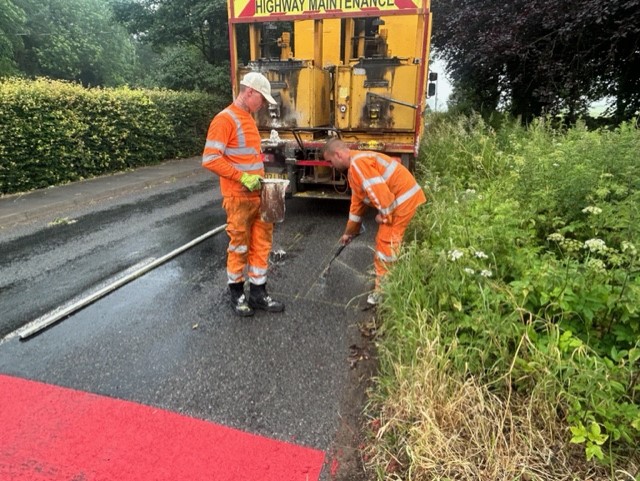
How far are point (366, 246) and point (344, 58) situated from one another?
342 centimetres

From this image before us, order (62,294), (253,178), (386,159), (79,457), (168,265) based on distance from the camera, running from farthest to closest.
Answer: (168,265)
(62,294)
(386,159)
(253,178)
(79,457)

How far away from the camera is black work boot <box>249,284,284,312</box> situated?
12.3ft

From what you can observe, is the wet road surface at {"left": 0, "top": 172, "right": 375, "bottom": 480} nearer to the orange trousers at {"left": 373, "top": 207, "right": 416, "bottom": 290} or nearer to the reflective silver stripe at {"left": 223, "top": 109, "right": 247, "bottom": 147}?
the orange trousers at {"left": 373, "top": 207, "right": 416, "bottom": 290}

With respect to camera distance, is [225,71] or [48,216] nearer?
[48,216]

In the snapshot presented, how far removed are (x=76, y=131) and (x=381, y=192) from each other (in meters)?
8.15

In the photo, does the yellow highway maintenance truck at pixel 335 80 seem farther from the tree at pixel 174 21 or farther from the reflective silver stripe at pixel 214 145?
the tree at pixel 174 21

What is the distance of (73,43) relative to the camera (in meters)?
26.7

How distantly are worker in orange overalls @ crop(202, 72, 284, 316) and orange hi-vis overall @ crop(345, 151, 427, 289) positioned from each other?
798 mm

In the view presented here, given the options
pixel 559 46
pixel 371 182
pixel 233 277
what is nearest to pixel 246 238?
pixel 233 277

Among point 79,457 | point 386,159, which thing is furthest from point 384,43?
point 79,457

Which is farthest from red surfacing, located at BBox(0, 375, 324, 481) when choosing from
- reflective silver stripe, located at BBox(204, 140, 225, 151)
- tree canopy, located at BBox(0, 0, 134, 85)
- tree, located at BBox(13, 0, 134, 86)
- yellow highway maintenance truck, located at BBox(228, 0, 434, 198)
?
tree, located at BBox(13, 0, 134, 86)

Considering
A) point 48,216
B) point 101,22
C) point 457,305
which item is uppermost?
point 101,22

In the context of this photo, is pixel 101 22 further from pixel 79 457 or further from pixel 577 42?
pixel 79 457

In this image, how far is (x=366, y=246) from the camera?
539 cm
